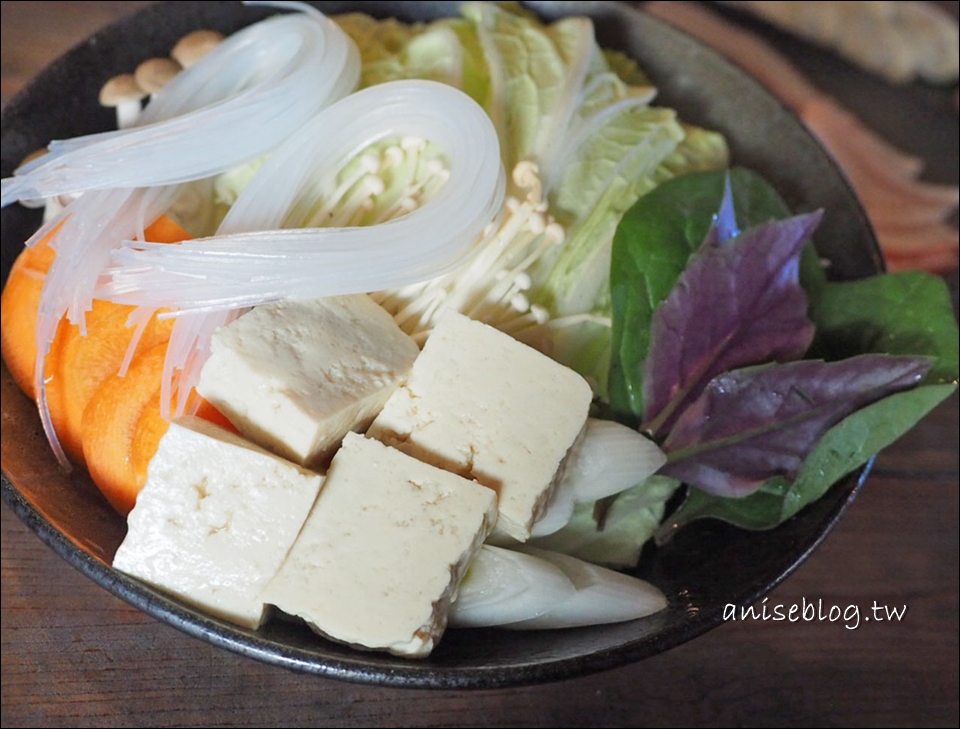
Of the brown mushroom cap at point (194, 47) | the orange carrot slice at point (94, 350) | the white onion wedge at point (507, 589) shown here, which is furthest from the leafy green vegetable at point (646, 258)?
the brown mushroom cap at point (194, 47)

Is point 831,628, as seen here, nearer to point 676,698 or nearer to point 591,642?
point 676,698

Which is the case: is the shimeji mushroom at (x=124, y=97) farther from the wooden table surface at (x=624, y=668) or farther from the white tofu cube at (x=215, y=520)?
the white tofu cube at (x=215, y=520)

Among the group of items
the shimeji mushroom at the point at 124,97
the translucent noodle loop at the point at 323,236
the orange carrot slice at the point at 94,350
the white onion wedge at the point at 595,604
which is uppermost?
the shimeji mushroom at the point at 124,97

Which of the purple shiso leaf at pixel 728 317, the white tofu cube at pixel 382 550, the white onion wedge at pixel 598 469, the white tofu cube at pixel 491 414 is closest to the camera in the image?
the white tofu cube at pixel 382 550

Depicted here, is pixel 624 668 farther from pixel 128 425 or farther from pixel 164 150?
pixel 164 150

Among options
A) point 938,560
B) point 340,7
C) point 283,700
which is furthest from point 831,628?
point 340,7

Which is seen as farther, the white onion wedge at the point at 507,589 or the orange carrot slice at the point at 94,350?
the orange carrot slice at the point at 94,350

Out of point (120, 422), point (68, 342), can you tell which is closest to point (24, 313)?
point (68, 342)

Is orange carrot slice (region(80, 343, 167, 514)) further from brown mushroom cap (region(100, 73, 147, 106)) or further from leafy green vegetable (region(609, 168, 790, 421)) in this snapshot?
leafy green vegetable (region(609, 168, 790, 421))
